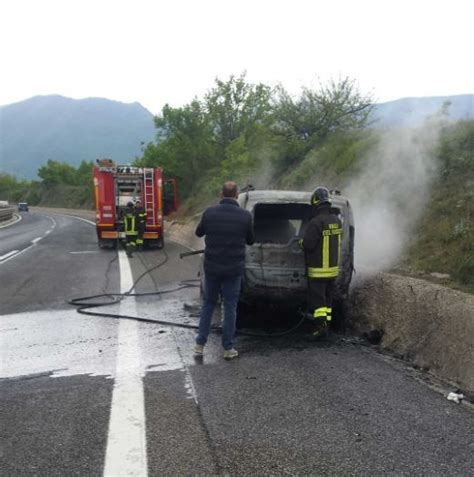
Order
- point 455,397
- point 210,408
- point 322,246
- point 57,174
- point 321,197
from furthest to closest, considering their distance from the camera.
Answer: point 57,174 → point 321,197 → point 322,246 → point 455,397 → point 210,408

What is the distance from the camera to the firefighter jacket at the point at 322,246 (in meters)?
5.79

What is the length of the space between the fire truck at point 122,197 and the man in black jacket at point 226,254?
1201 centimetres

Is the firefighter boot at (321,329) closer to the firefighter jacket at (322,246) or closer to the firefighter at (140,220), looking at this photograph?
the firefighter jacket at (322,246)

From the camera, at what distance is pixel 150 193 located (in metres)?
17.4

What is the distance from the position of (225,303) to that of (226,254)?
1.77ft

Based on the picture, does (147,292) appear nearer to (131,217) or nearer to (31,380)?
(31,380)

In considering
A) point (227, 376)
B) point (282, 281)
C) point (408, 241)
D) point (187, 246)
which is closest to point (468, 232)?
point (408, 241)

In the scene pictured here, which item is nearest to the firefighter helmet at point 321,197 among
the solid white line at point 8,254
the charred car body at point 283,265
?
the charred car body at point 283,265

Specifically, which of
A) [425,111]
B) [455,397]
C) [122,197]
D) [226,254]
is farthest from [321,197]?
[122,197]

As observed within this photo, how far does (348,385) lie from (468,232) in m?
3.89

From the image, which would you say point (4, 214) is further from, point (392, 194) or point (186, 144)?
point (392, 194)

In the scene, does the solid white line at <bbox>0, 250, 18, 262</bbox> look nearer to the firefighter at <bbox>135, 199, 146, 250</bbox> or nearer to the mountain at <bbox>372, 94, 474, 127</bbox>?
the firefighter at <bbox>135, 199, 146, 250</bbox>

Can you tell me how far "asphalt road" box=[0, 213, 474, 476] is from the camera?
3098mm

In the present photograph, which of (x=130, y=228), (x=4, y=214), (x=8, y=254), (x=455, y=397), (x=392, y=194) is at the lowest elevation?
(x=4, y=214)
